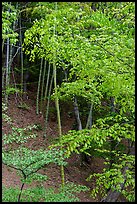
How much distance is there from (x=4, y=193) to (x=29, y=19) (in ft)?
30.1

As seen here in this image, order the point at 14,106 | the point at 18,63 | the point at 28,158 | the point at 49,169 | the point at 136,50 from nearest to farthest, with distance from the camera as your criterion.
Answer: the point at 136,50
the point at 28,158
the point at 49,169
the point at 14,106
the point at 18,63

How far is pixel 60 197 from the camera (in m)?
4.97

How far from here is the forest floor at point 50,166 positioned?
856 centimetres

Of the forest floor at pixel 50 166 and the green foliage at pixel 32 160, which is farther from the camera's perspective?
the forest floor at pixel 50 166

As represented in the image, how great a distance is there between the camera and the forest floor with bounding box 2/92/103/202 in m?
8.56

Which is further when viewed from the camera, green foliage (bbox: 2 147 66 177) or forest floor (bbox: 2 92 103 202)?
forest floor (bbox: 2 92 103 202)

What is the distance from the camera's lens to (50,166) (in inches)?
386

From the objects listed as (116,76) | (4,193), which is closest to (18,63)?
(4,193)

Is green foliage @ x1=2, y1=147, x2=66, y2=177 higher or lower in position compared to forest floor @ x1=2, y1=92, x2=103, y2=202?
higher

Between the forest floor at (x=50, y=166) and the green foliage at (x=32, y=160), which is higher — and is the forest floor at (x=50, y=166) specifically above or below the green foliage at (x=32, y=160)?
below

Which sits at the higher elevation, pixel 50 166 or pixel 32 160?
pixel 32 160

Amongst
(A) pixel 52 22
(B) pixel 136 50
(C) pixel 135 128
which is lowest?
(C) pixel 135 128

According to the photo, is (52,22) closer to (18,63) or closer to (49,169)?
(49,169)

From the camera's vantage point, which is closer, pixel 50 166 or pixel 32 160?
pixel 32 160
